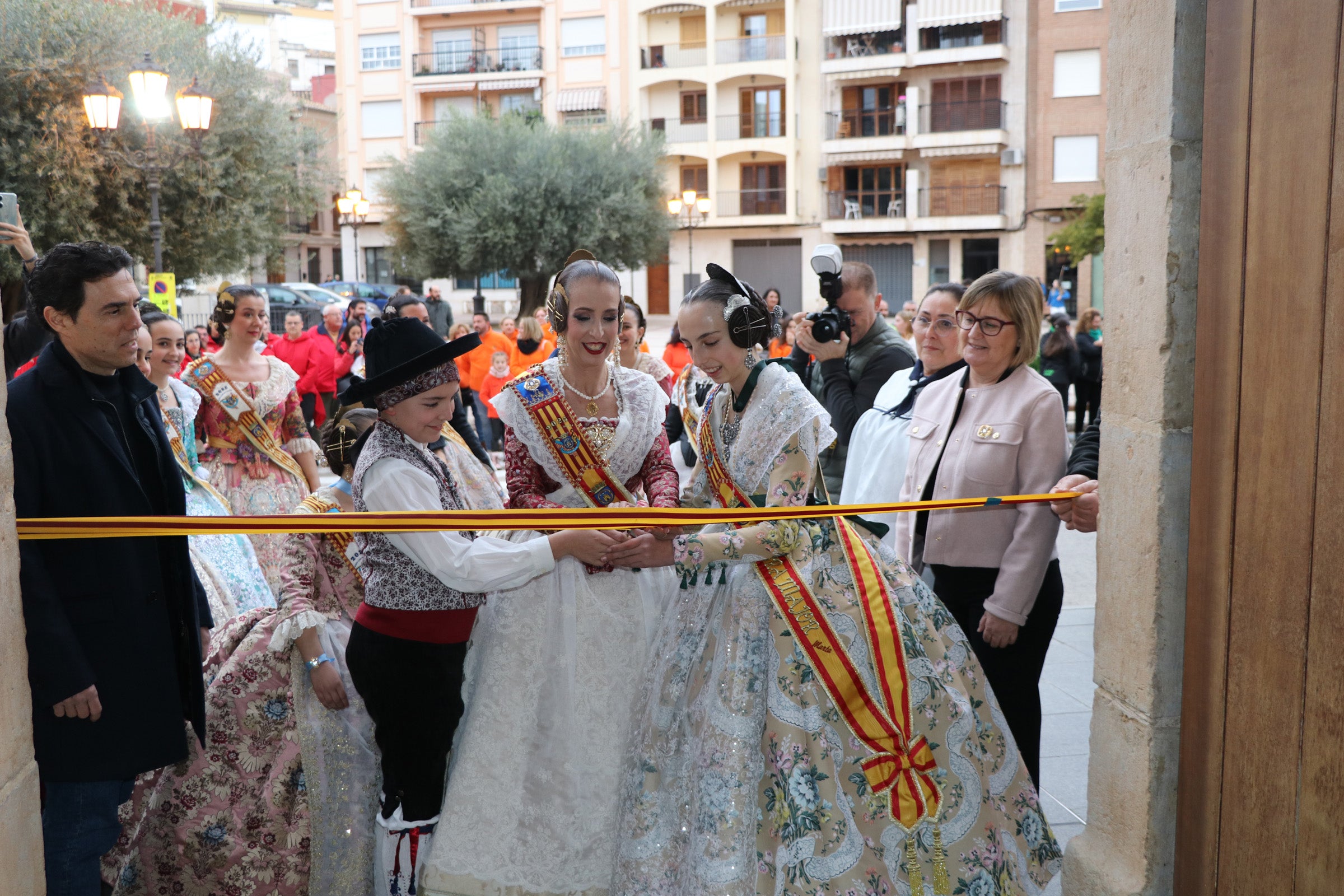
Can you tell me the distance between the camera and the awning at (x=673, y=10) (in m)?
30.9

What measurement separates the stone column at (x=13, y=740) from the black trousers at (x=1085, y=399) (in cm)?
1039

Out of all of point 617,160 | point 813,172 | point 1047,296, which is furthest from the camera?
point 813,172

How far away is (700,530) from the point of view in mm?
2742

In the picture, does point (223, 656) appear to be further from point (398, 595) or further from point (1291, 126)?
point (1291, 126)

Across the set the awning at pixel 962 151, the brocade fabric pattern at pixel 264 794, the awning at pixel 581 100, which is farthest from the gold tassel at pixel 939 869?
the awning at pixel 581 100

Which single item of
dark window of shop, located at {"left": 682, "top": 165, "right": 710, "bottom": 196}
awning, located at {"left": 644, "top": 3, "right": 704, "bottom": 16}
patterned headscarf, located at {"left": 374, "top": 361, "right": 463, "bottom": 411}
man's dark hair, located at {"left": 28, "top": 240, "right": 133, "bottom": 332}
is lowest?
patterned headscarf, located at {"left": 374, "top": 361, "right": 463, "bottom": 411}

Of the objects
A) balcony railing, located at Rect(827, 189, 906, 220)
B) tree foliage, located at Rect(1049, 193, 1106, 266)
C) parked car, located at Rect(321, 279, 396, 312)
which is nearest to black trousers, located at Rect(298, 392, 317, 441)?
parked car, located at Rect(321, 279, 396, 312)

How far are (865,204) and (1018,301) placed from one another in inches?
1143

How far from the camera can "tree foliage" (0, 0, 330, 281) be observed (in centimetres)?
1362

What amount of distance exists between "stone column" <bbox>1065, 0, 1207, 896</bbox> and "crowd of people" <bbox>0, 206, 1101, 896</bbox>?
0.46 metres

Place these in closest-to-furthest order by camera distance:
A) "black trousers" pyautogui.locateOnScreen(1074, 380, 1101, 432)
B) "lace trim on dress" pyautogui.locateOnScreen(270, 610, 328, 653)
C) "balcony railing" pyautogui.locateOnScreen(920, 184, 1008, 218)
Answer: "lace trim on dress" pyautogui.locateOnScreen(270, 610, 328, 653) < "black trousers" pyautogui.locateOnScreen(1074, 380, 1101, 432) < "balcony railing" pyautogui.locateOnScreen(920, 184, 1008, 218)

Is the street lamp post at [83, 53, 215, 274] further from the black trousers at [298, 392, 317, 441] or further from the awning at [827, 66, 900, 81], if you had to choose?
the awning at [827, 66, 900, 81]

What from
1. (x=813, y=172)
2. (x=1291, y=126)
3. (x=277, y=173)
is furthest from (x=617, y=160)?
(x=1291, y=126)

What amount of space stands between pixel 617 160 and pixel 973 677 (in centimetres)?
2435
